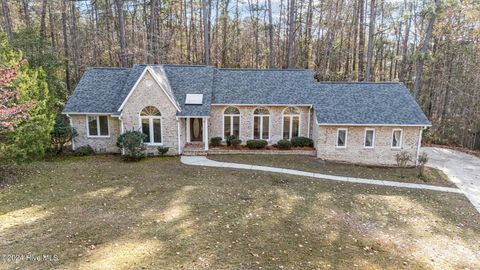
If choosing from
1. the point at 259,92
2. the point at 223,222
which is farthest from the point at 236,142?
the point at 223,222

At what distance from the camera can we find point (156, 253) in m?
8.37

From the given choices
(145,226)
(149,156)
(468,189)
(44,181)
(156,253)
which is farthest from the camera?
(149,156)

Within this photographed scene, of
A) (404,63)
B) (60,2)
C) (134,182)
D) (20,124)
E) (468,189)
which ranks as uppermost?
(60,2)

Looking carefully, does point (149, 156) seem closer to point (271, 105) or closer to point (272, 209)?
point (271, 105)

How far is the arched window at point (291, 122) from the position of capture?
20906 millimetres

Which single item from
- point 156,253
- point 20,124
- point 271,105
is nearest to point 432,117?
point 271,105

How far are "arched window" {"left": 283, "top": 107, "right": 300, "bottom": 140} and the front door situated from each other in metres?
5.75

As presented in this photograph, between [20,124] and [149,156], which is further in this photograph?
[149,156]

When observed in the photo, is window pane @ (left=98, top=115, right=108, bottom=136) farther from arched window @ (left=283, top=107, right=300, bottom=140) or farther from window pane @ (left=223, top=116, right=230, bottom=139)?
arched window @ (left=283, top=107, right=300, bottom=140)

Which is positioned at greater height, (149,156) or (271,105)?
(271,105)

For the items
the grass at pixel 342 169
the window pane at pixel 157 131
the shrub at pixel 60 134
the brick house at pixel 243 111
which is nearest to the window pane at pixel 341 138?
the brick house at pixel 243 111

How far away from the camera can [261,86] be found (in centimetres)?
2161

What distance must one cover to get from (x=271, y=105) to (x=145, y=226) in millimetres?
12680

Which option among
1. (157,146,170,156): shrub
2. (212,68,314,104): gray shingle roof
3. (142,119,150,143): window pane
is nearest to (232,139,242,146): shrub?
(212,68,314,104): gray shingle roof
